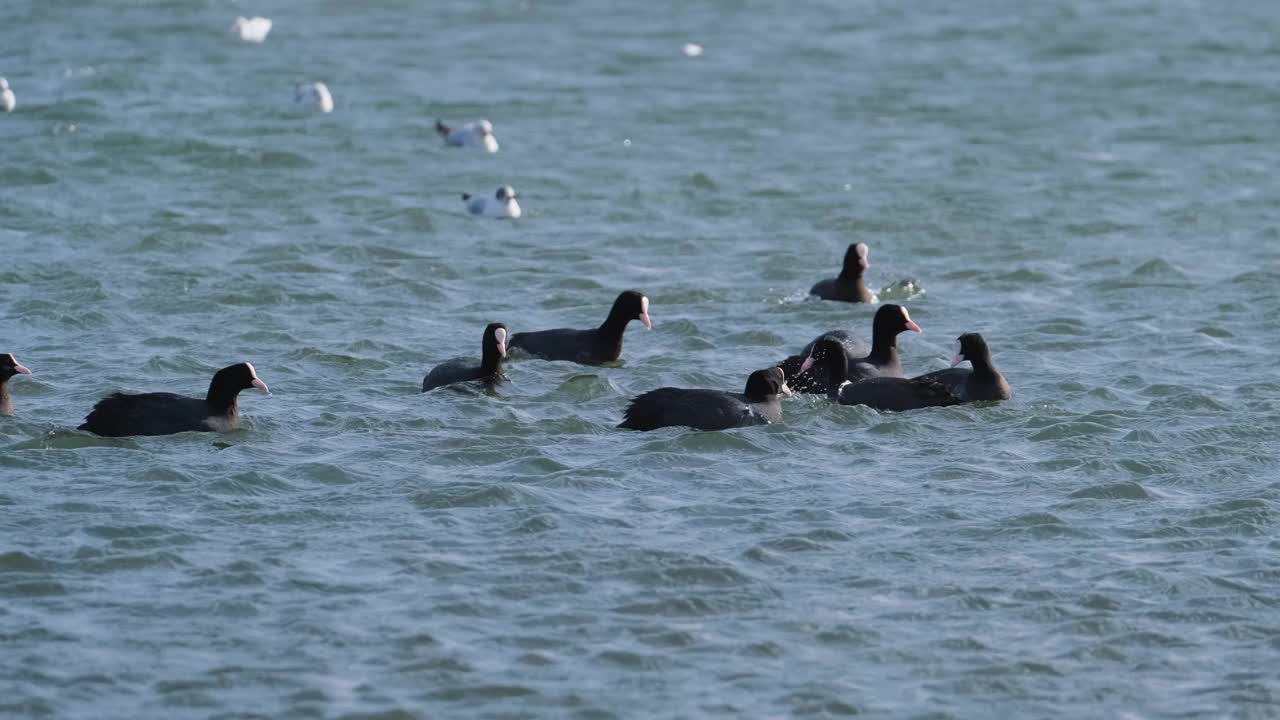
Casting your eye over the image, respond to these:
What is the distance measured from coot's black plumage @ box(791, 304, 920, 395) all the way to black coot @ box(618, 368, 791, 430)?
3.24ft

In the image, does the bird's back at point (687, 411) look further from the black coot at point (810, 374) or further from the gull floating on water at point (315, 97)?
the gull floating on water at point (315, 97)

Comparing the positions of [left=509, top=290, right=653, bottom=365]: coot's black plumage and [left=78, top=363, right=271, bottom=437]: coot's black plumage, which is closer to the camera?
[left=78, top=363, right=271, bottom=437]: coot's black plumage

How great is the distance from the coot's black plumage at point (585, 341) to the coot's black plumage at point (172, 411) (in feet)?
9.18

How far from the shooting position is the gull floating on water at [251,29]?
29875mm

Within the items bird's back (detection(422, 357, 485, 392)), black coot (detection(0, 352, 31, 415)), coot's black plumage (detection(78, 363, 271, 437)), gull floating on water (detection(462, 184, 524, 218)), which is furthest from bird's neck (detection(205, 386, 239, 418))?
gull floating on water (detection(462, 184, 524, 218))

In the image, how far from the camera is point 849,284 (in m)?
18.2

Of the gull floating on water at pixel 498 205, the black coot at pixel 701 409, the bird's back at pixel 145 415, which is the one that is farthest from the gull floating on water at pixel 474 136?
the bird's back at pixel 145 415

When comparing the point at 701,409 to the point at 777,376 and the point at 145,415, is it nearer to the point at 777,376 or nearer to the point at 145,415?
the point at 777,376

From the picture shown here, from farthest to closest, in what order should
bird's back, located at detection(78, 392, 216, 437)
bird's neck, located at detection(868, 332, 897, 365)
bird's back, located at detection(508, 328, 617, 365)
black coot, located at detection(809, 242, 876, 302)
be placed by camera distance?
black coot, located at detection(809, 242, 876, 302)
bird's back, located at detection(508, 328, 617, 365)
bird's neck, located at detection(868, 332, 897, 365)
bird's back, located at detection(78, 392, 216, 437)

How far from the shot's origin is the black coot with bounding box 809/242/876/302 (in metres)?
18.1

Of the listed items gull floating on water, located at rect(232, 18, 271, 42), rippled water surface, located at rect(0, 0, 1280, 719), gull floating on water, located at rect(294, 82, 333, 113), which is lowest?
rippled water surface, located at rect(0, 0, 1280, 719)

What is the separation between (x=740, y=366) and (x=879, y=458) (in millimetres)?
2749

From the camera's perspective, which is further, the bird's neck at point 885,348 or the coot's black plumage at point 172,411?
the bird's neck at point 885,348

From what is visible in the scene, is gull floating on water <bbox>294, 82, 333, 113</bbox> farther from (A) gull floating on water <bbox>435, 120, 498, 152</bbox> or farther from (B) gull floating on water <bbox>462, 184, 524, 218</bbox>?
(B) gull floating on water <bbox>462, 184, 524, 218</bbox>
